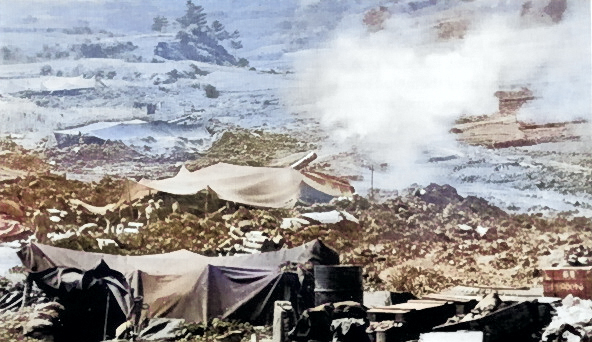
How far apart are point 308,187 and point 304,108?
0.60 meters

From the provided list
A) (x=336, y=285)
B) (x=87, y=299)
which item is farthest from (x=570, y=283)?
(x=87, y=299)

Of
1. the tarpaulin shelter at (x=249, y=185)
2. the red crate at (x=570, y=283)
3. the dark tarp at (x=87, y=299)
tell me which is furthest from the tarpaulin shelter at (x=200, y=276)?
the red crate at (x=570, y=283)

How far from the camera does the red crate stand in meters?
5.91

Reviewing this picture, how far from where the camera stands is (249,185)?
6199 mm

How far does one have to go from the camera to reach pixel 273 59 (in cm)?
626

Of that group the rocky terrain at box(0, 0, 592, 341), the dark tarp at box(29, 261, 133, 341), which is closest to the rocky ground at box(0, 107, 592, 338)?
the rocky terrain at box(0, 0, 592, 341)

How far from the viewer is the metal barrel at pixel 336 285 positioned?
595cm

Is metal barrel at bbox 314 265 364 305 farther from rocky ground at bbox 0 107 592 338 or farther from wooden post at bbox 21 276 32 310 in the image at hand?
wooden post at bbox 21 276 32 310

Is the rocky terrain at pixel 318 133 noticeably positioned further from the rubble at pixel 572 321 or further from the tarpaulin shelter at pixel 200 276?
the rubble at pixel 572 321

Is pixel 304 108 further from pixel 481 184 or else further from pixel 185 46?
pixel 481 184

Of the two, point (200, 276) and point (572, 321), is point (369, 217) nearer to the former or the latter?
point (200, 276)

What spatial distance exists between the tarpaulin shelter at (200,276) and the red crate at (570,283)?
1.55 m

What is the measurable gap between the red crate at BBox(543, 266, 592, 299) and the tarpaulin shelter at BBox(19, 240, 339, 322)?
61.2 inches

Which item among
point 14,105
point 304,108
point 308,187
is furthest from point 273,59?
point 14,105
